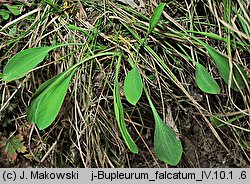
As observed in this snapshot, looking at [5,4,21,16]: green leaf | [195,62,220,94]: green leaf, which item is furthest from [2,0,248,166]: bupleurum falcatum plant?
[5,4,21,16]: green leaf

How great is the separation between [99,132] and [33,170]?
0.68 feet

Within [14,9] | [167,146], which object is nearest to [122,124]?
[167,146]

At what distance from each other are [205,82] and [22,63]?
15.4 inches

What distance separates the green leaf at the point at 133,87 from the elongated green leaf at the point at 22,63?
0.20 m

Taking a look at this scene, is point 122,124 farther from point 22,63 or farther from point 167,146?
point 22,63

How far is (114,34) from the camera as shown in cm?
83

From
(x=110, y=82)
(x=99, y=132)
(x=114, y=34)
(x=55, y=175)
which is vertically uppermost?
(x=114, y=34)

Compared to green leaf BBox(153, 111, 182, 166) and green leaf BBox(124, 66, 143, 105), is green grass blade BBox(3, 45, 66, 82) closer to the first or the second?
green leaf BBox(124, 66, 143, 105)

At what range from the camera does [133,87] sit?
704mm

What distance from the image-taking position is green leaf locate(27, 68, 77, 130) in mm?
680

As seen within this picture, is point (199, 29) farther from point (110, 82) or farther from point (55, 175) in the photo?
point (55, 175)

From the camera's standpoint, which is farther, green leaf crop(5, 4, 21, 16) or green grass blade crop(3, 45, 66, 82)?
green leaf crop(5, 4, 21, 16)

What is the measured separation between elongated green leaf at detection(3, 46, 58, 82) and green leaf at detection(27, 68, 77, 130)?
52 millimetres

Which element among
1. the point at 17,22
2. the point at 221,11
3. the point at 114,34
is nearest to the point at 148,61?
the point at 114,34
